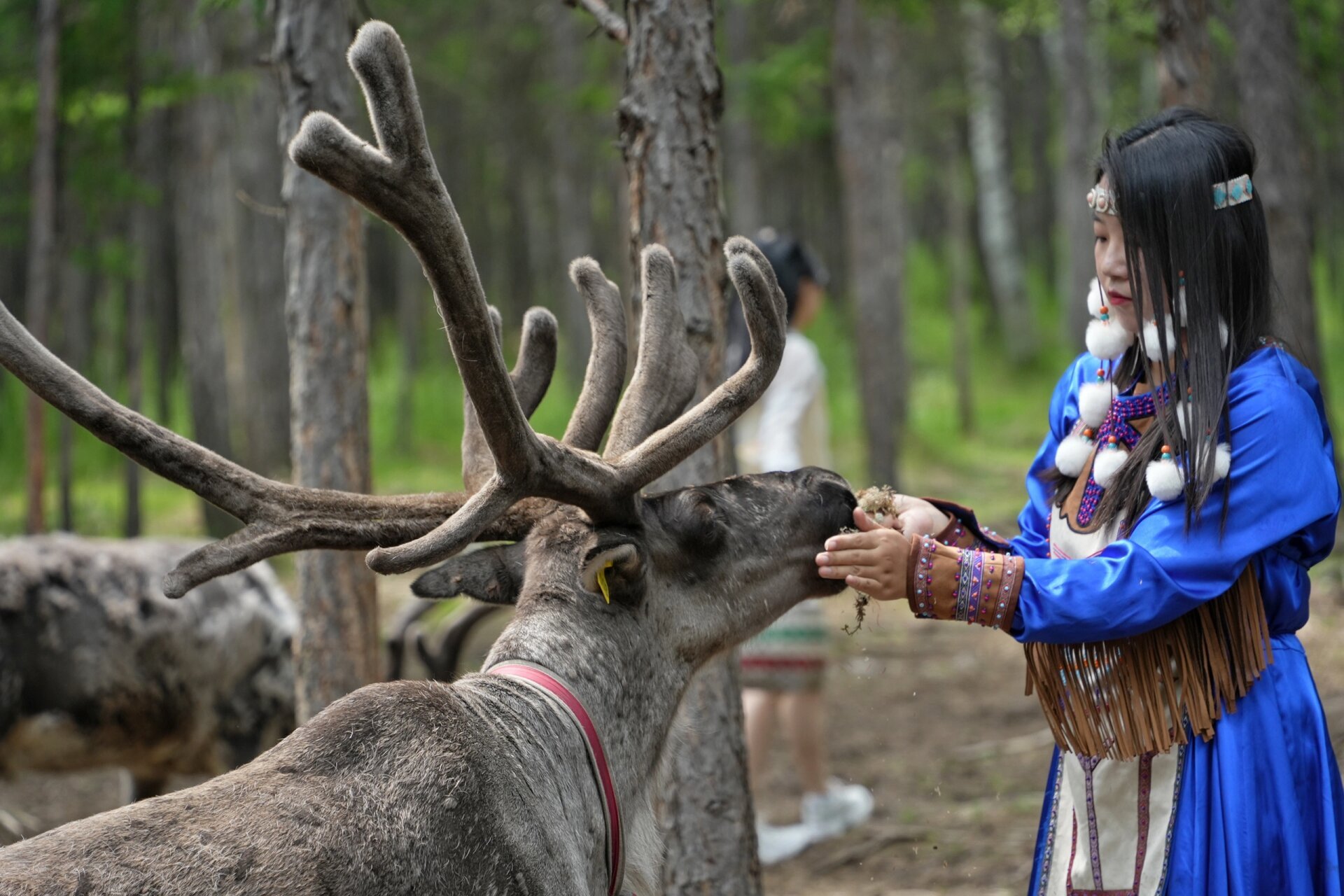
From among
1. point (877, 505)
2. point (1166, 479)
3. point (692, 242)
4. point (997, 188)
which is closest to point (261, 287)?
point (997, 188)

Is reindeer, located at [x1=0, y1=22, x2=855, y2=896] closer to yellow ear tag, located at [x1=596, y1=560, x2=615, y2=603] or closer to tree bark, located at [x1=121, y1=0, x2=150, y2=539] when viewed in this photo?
yellow ear tag, located at [x1=596, y1=560, x2=615, y2=603]

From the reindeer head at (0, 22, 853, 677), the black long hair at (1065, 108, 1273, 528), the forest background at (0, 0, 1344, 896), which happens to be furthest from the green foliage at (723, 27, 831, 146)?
the black long hair at (1065, 108, 1273, 528)

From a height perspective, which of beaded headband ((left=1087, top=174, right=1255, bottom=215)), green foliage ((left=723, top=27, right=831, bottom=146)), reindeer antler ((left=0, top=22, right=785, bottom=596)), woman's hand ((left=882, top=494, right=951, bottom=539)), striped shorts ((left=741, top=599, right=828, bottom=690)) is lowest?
striped shorts ((left=741, top=599, right=828, bottom=690))

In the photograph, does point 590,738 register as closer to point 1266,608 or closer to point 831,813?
point 1266,608

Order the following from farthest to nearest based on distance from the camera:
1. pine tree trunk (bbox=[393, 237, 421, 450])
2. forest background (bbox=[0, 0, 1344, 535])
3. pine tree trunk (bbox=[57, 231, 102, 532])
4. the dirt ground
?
1. pine tree trunk (bbox=[393, 237, 421, 450])
2. forest background (bbox=[0, 0, 1344, 535])
3. pine tree trunk (bbox=[57, 231, 102, 532])
4. the dirt ground

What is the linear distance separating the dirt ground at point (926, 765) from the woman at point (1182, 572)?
3.04ft

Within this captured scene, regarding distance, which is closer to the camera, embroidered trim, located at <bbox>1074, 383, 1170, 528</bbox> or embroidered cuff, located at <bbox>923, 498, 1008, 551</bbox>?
embroidered trim, located at <bbox>1074, 383, 1170, 528</bbox>

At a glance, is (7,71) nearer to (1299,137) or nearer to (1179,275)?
(1299,137)

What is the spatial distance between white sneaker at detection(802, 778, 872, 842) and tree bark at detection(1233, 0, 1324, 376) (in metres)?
4.90

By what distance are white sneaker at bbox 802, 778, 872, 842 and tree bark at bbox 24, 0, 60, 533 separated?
5391 mm

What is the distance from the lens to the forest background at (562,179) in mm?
10219

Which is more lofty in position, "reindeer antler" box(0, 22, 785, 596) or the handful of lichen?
"reindeer antler" box(0, 22, 785, 596)

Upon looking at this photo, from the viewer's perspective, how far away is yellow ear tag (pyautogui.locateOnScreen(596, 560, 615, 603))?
109 inches

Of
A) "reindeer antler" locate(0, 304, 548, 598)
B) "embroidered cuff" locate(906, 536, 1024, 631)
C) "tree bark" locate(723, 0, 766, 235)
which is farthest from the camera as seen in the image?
"tree bark" locate(723, 0, 766, 235)
